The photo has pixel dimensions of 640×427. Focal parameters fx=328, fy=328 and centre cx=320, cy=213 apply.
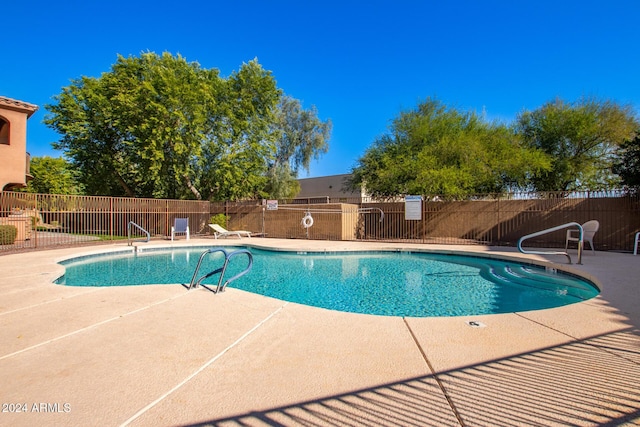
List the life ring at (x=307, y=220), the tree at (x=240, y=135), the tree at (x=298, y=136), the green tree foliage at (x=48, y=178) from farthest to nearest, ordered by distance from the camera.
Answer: the green tree foliage at (x=48, y=178) → the tree at (x=298, y=136) → the tree at (x=240, y=135) → the life ring at (x=307, y=220)

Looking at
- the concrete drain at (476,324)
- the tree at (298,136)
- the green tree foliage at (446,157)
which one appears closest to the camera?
the concrete drain at (476,324)

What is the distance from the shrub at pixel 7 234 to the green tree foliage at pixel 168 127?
6.85 meters

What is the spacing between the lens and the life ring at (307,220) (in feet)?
47.3

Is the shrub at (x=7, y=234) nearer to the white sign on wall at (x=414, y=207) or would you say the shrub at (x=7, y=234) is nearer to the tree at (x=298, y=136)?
the white sign on wall at (x=414, y=207)

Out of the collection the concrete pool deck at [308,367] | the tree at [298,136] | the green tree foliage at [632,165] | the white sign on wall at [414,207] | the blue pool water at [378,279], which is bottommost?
the blue pool water at [378,279]

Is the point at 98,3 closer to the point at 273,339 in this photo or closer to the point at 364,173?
the point at 364,173

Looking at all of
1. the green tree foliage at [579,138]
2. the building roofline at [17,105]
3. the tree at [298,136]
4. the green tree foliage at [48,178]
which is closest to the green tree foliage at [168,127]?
the building roofline at [17,105]

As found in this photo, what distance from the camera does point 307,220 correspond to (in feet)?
48.9

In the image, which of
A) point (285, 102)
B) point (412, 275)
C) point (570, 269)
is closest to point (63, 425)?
point (412, 275)

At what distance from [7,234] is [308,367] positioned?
13.5 metres

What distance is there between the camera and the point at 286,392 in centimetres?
209

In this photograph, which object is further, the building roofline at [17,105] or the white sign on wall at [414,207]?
the white sign on wall at [414,207]

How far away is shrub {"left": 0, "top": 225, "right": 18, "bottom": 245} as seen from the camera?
1090cm

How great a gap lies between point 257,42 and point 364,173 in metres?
9.09
